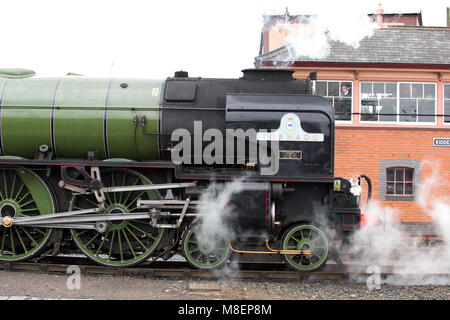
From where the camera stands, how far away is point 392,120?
13.9 meters

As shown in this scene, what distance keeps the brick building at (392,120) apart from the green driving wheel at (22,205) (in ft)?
27.9

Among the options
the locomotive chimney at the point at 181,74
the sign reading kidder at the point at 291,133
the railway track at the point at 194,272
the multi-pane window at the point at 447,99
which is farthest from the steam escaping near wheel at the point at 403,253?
the locomotive chimney at the point at 181,74

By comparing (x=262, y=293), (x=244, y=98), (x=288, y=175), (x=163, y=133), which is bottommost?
(x=262, y=293)

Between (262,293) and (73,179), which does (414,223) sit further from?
(73,179)

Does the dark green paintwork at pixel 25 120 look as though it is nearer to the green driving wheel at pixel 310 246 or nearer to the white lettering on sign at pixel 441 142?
the green driving wheel at pixel 310 246

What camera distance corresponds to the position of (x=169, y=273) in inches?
279

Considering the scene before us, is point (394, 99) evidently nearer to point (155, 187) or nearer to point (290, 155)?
point (290, 155)

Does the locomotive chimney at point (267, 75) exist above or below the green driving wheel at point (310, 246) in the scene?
above

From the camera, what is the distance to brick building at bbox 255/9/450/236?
13648 millimetres

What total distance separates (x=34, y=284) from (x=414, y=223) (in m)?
11.4

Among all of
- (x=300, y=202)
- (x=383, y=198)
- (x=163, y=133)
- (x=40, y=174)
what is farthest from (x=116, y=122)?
(x=383, y=198)

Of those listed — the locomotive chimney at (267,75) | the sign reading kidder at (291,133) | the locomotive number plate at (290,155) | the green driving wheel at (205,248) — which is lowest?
the green driving wheel at (205,248)

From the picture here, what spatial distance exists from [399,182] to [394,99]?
8.78 ft

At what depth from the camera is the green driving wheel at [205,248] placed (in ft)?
22.8
